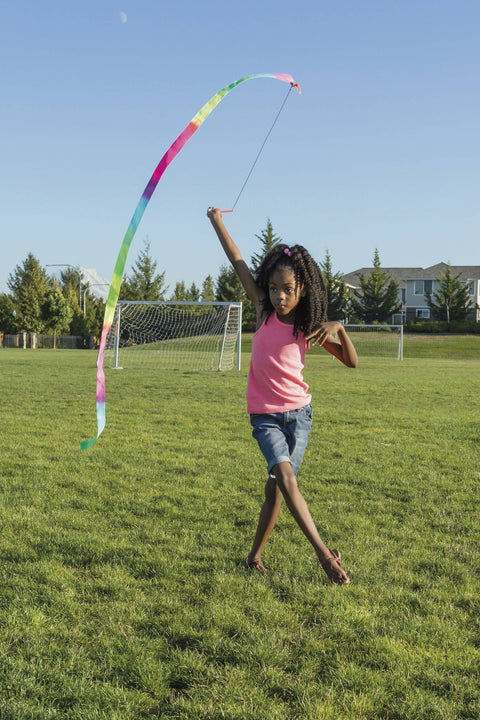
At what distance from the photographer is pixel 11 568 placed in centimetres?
382

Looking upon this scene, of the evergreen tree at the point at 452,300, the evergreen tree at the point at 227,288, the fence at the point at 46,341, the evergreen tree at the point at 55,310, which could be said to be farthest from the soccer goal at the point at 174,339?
the evergreen tree at the point at 452,300

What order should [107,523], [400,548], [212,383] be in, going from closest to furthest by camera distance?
1. [400,548]
2. [107,523]
3. [212,383]

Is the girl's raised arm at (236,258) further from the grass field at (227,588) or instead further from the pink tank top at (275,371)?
the grass field at (227,588)

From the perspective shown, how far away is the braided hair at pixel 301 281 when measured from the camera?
12.3 ft

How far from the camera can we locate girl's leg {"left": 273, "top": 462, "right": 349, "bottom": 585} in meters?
3.62

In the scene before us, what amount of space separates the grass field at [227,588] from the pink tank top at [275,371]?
0.99m

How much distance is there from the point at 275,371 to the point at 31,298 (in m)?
54.8

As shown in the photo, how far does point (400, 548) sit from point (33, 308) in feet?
179

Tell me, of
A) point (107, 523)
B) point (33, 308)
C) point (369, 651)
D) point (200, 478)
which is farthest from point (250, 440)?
point (33, 308)

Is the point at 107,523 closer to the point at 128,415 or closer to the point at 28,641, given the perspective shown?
the point at 28,641

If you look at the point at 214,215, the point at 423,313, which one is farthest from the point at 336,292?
the point at 214,215

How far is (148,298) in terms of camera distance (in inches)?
2299

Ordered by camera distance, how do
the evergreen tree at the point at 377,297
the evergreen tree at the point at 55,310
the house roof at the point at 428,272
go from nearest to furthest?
the evergreen tree at the point at 55,310 → the evergreen tree at the point at 377,297 → the house roof at the point at 428,272

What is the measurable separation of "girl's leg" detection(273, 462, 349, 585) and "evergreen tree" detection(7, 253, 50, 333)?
5286 cm
